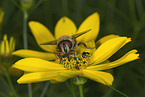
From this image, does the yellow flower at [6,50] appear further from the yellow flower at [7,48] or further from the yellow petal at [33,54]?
the yellow petal at [33,54]

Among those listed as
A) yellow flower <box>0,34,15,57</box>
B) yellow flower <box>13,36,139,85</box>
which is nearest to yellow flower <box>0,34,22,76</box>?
yellow flower <box>0,34,15,57</box>

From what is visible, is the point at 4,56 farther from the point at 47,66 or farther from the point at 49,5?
the point at 49,5

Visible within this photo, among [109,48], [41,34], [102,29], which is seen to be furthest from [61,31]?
[102,29]

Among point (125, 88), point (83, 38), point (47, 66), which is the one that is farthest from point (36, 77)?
point (125, 88)

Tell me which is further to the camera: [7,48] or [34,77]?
[7,48]

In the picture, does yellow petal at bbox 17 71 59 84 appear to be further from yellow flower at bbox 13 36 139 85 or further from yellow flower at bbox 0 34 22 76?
yellow flower at bbox 0 34 22 76

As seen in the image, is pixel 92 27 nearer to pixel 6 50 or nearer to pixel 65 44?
pixel 65 44

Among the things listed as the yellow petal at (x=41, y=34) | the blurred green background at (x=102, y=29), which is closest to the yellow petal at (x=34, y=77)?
the yellow petal at (x=41, y=34)
